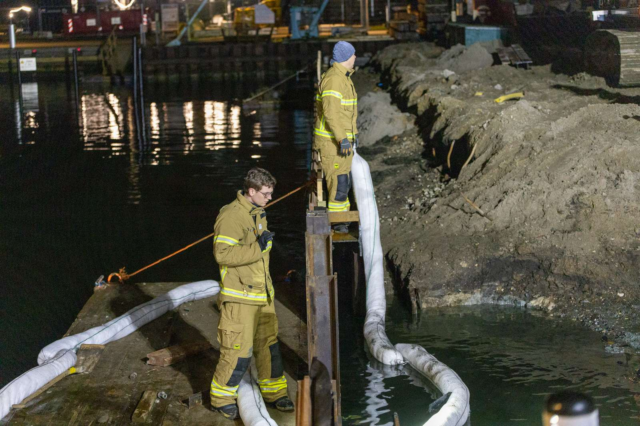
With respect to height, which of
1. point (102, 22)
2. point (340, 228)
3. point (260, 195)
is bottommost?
point (340, 228)

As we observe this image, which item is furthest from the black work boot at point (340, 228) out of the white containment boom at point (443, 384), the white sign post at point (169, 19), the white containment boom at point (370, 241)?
the white sign post at point (169, 19)

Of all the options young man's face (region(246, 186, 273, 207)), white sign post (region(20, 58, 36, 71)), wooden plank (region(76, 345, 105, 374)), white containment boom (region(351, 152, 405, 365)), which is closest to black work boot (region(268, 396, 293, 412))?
young man's face (region(246, 186, 273, 207))

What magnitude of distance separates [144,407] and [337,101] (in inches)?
152

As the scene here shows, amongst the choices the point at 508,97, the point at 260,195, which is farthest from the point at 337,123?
the point at 508,97

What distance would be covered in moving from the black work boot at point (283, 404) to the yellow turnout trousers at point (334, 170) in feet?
9.58

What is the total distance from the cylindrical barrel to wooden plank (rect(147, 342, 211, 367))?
477 cm

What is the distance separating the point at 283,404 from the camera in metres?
6.17

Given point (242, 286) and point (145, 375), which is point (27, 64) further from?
point (242, 286)

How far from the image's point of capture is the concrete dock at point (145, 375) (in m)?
6.01

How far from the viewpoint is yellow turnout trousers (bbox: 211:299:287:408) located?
569 centimetres

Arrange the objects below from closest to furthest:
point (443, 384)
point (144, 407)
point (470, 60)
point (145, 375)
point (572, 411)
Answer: point (572, 411), point (144, 407), point (145, 375), point (443, 384), point (470, 60)

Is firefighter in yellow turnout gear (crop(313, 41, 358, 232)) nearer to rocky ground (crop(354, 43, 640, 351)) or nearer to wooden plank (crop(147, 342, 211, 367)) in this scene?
rocky ground (crop(354, 43, 640, 351))

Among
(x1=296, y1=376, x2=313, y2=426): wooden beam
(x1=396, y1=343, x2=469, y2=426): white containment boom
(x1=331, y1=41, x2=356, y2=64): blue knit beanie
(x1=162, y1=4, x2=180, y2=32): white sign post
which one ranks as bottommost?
(x1=396, y1=343, x2=469, y2=426): white containment boom

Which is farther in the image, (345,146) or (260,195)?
(345,146)
